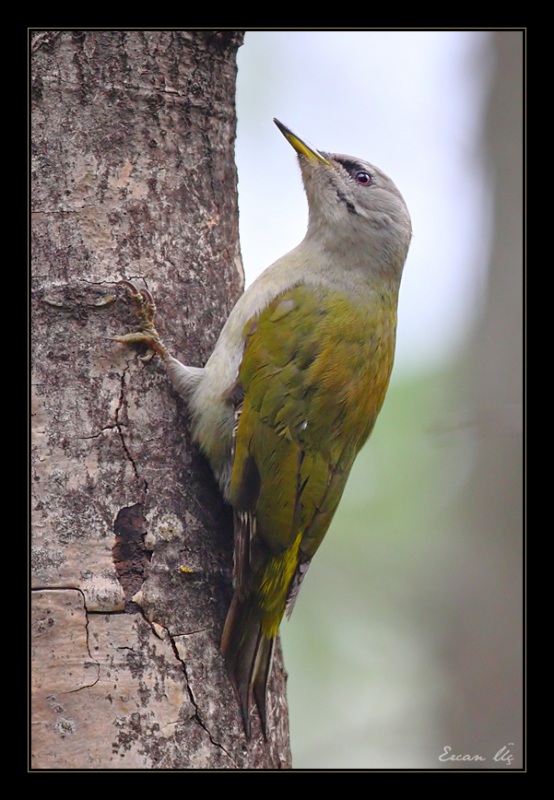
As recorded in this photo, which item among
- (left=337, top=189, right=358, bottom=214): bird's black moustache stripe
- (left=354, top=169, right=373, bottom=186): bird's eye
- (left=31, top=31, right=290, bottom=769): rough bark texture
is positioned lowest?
(left=31, top=31, right=290, bottom=769): rough bark texture

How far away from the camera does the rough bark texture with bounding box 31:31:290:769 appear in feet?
8.98

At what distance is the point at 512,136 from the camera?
660cm

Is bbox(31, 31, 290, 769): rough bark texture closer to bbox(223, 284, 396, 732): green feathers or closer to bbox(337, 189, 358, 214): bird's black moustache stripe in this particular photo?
A: bbox(223, 284, 396, 732): green feathers

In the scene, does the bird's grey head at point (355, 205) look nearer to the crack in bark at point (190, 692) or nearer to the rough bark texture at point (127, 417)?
the rough bark texture at point (127, 417)

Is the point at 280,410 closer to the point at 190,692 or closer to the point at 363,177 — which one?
the point at 190,692

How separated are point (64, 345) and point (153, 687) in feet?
3.90

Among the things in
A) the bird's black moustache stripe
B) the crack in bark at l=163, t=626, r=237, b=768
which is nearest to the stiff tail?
the crack in bark at l=163, t=626, r=237, b=768

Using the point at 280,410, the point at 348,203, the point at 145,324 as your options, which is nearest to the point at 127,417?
the point at 145,324

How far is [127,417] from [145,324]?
348 mm

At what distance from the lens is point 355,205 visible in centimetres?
419

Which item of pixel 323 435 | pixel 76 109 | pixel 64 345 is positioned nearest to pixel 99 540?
pixel 64 345

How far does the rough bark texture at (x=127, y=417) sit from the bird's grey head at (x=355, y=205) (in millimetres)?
767

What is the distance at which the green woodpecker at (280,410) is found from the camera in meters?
3.16

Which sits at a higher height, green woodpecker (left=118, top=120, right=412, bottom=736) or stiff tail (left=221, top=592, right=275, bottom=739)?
green woodpecker (left=118, top=120, right=412, bottom=736)
